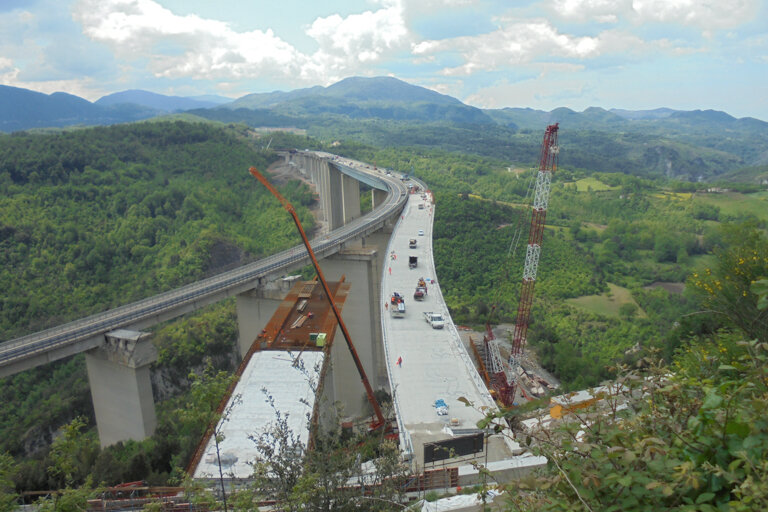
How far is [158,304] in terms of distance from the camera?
3259cm

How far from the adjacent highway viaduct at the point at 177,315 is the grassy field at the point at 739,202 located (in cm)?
6282

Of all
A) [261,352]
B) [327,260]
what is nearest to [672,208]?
[327,260]

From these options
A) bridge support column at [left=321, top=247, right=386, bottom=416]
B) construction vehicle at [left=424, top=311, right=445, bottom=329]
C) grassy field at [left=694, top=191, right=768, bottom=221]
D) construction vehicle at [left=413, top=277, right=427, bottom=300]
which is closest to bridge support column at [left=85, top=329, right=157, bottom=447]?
bridge support column at [left=321, top=247, right=386, bottom=416]

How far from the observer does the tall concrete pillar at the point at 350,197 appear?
3149 inches

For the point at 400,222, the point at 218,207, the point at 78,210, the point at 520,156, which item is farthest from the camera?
the point at 520,156

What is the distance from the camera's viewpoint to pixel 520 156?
6604 inches

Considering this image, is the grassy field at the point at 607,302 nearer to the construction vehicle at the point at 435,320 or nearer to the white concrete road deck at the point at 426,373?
the white concrete road deck at the point at 426,373

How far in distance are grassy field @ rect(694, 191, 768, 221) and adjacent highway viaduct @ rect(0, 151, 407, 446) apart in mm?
62817

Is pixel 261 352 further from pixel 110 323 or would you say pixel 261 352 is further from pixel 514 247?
pixel 514 247

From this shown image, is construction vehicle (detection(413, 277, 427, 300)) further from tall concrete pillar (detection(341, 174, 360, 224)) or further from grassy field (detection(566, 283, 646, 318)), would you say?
tall concrete pillar (detection(341, 174, 360, 224))

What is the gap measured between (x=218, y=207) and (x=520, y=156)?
120230 mm

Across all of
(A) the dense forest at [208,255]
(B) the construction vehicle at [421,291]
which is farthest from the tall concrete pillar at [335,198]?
(B) the construction vehicle at [421,291]

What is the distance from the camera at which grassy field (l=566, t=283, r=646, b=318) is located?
5391 centimetres

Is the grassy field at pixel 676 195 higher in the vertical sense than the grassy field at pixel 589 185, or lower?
lower
